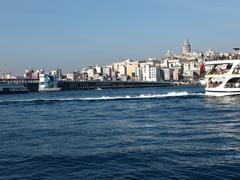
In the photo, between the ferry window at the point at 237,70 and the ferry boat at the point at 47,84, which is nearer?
the ferry window at the point at 237,70

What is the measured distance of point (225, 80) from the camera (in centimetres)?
5853

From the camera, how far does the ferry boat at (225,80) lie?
58.2m

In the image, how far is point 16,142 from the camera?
21.1 metres

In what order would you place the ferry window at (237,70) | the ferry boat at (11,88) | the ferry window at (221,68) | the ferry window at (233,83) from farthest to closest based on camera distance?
the ferry boat at (11,88) < the ferry window at (221,68) < the ferry window at (237,70) < the ferry window at (233,83)

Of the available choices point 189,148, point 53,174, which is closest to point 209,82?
point 189,148

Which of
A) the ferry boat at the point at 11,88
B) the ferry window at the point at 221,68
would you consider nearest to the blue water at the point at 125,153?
the ferry window at the point at 221,68

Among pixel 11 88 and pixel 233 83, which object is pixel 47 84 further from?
pixel 233 83

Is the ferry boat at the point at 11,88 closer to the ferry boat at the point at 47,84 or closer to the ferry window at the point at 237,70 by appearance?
the ferry boat at the point at 47,84

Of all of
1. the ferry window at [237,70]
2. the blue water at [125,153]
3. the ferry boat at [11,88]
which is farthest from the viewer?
the ferry boat at [11,88]

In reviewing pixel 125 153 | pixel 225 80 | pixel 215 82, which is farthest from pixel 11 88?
pixel 125 153

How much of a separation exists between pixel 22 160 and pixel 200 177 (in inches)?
252

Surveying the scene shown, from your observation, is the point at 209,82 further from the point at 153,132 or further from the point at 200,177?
the point at 200,177

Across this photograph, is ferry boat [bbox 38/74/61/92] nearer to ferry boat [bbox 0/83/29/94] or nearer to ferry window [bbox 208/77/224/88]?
ferry boat [bbox 0/83/29/94]

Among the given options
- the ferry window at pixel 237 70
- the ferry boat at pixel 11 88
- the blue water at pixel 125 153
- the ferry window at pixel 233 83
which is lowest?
the ferry boat at pixel 11 88
